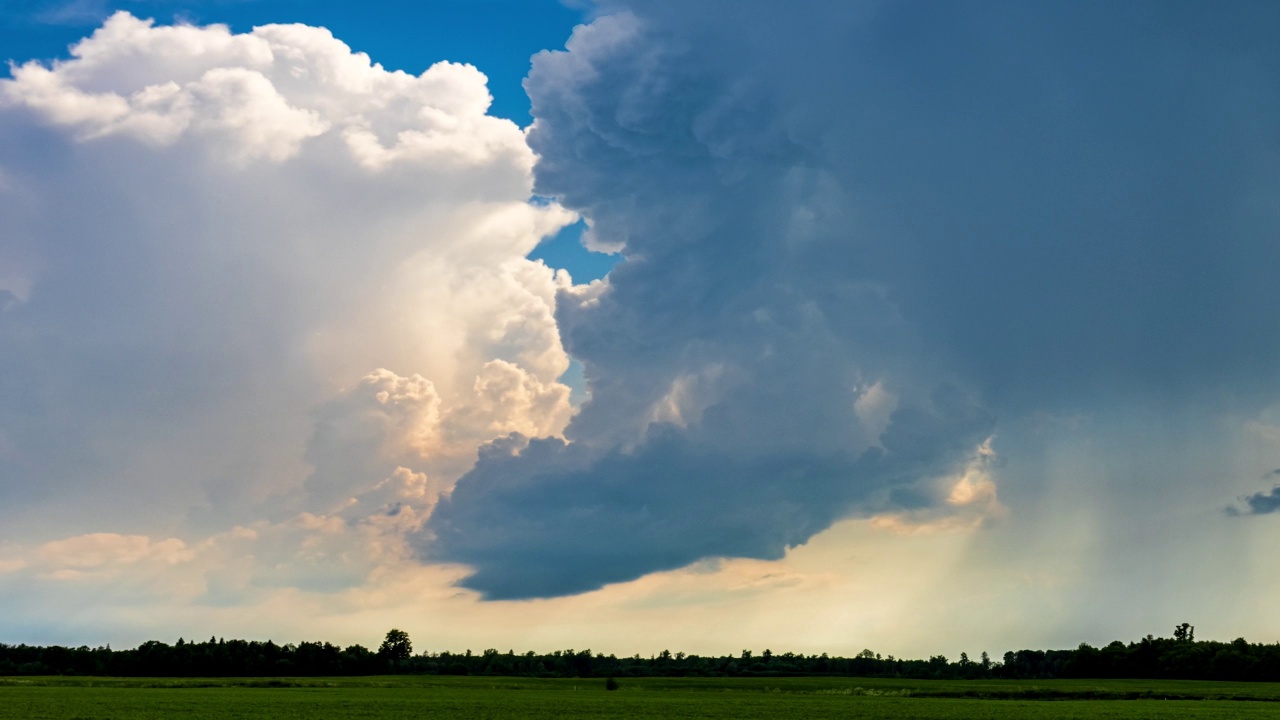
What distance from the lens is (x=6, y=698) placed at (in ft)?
291

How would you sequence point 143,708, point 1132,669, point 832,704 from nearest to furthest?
point 143,708 → point 832,704 → point 1132,669

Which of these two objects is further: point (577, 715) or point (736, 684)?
point (736, 684)

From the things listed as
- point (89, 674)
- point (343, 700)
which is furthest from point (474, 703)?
point (89, 674)

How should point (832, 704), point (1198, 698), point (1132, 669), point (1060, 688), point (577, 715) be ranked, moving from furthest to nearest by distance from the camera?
point (1132, 669) → point (1060, 688) → point (1198, 698) → point (832, 704) → point (577, 715)

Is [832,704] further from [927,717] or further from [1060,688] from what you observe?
[1060,688]

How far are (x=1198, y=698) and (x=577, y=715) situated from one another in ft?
273

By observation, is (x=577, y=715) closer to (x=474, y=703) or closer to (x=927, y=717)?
(x=474, y=703)

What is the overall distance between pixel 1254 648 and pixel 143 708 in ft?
574

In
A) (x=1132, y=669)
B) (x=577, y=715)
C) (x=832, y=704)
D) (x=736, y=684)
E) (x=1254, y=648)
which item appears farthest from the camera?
(x=1132, y=669)

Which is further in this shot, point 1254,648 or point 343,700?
point 1254,648

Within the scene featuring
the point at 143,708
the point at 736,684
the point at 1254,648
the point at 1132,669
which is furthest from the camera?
the point at 1132,669

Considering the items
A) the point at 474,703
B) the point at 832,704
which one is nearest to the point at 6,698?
the point at 474,703

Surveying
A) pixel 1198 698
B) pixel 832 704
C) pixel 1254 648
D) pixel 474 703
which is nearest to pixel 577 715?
pixel 474 703

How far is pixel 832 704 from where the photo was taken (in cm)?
9388
